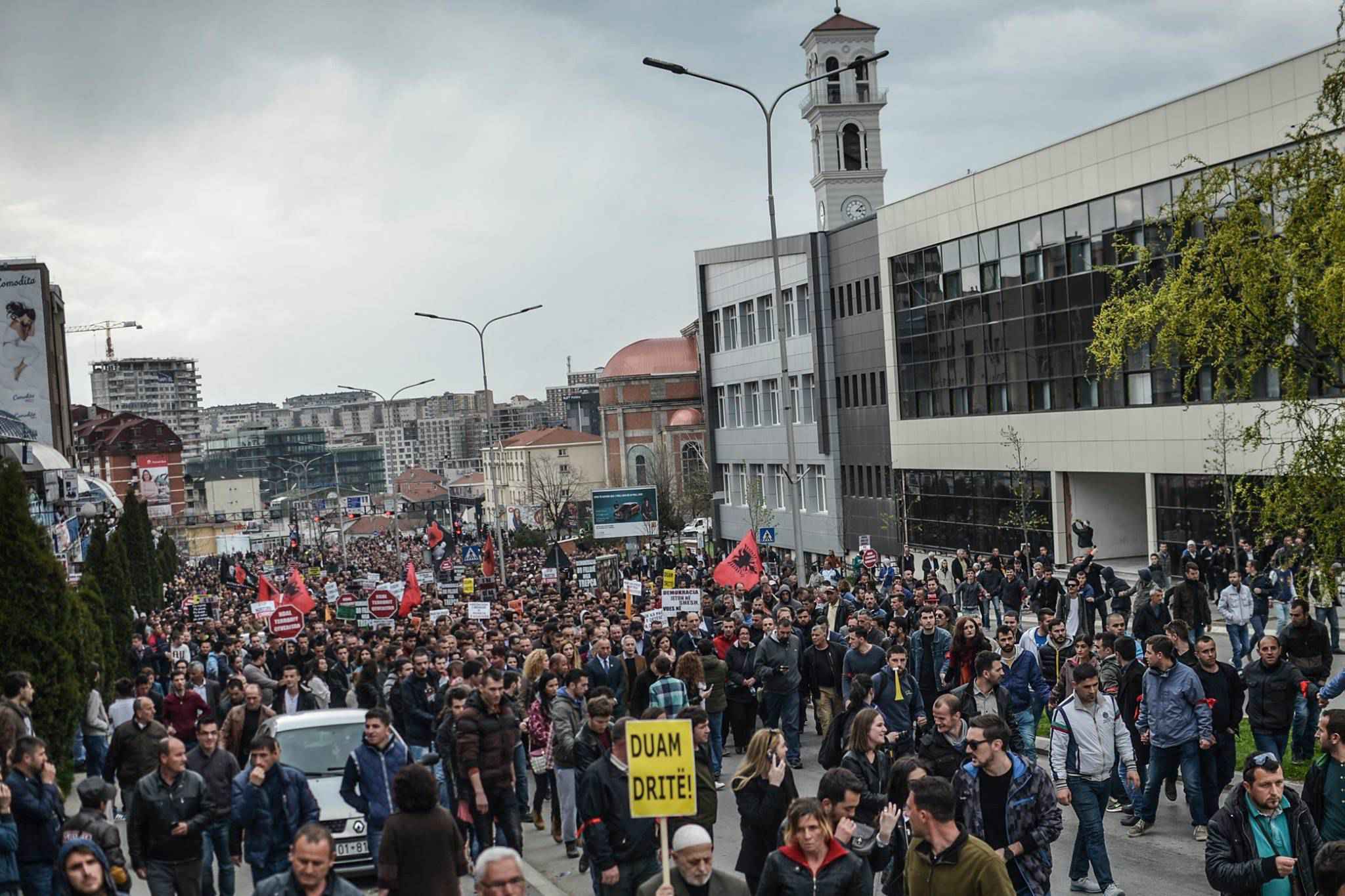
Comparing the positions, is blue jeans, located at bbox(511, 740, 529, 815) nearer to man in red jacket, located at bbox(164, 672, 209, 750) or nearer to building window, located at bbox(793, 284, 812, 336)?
man in red jacket, located at bbox(164, 672, 209, 750)

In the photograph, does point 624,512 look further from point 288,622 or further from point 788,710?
point 788,710

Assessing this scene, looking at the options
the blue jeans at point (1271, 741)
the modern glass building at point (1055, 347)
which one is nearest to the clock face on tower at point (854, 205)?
the modern glass building at point (1055, 347)

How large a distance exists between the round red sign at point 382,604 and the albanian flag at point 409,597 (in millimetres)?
5838

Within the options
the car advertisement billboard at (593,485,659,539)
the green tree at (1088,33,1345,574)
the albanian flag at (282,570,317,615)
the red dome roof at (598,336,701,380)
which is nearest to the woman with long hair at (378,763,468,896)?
the green tree at (1088,33,1345,574)

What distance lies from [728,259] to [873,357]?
1514cm

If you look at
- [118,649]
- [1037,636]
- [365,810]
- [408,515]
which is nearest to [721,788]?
[1037,636]

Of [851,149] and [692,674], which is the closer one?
[692,674]

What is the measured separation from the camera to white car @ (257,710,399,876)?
12438mm

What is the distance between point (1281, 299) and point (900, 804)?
759cm

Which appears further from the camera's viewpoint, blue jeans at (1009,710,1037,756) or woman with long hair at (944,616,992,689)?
woman with long hair at (944,616,992,689)

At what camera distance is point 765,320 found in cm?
7000

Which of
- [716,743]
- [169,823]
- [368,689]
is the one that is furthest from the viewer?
[368,689]

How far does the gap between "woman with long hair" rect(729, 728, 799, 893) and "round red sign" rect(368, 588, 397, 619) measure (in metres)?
22.1

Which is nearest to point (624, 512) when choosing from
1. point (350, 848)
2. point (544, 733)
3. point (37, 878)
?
point (544, 733)
